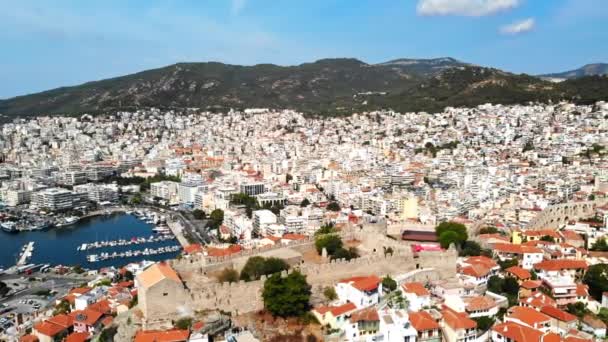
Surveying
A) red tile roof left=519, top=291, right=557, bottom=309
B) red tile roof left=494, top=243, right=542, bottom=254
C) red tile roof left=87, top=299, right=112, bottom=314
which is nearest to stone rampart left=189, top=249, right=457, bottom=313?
red tile roof left=519, top=291, right=557, bottom=309

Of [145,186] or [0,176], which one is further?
[0,176]

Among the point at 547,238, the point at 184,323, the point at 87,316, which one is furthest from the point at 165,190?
the point at 184,323

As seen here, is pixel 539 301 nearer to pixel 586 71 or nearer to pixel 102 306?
pixel 102 306

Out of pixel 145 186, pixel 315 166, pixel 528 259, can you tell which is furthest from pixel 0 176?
pixel 528 259

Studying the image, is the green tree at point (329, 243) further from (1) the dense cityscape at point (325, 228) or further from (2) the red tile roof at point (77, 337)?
(2) the red tile roof at point (77, 337)

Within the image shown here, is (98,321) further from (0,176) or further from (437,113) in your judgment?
(437,113)

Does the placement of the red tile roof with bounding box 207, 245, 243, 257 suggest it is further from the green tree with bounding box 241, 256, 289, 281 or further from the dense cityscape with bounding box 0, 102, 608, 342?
the green tree with bounding box 241, 256, 289, 281
